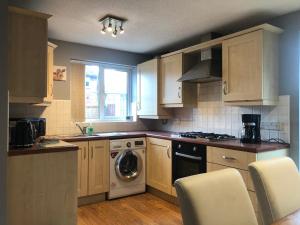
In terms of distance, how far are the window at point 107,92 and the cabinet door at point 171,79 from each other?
32.6 inches

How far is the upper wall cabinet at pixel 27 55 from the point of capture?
216 centimetres

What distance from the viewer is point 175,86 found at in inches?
140

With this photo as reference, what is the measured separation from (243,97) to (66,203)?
2057 mm

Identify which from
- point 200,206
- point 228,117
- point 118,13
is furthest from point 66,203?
point 228,117

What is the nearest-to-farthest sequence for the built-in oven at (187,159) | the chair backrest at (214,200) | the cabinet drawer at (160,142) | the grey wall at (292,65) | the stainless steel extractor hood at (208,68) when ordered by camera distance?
the chair backrest at (214,200), the grey wall at (292,65), the built-in oven at (187,159), the stainless steel extractor hood at (208,68), the cabinet drawer at (160,142)

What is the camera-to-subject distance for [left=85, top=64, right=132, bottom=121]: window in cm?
396

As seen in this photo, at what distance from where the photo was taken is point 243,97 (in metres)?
2.64

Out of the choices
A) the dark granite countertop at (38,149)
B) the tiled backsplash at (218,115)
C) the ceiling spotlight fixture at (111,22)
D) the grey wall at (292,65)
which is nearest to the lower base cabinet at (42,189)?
the dark granite countertop at (38,149)

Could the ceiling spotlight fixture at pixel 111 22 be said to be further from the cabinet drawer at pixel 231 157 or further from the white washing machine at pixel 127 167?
the cabinet drawer at pixel 231 157

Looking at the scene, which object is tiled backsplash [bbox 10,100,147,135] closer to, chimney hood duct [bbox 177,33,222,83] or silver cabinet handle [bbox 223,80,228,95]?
chimney hood duct [bbox 177,33,222,83]

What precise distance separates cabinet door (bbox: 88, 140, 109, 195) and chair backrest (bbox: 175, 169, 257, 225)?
2.36 meters

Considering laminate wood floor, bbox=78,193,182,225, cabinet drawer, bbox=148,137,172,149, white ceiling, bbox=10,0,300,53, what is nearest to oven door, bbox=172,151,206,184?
cabinet drawer, bbox=148,137,172,149

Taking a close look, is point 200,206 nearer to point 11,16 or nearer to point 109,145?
point 11,16

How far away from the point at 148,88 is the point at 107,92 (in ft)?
2.32
